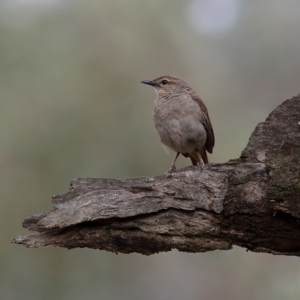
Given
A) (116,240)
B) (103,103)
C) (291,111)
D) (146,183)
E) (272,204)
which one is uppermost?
(103,103)

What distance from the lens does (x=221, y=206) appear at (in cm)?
322

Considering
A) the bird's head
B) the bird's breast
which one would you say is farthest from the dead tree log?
the bird's head

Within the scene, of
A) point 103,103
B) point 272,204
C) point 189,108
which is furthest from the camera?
point 103,103

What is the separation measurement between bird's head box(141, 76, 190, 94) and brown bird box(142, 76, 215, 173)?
1cm

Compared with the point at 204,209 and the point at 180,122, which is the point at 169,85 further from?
the point at 204,209

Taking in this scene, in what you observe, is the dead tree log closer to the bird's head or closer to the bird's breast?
the bird's breast

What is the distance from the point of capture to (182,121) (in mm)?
4836

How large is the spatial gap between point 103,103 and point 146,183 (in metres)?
4.20

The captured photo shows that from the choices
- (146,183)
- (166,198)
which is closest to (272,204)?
(166,198)

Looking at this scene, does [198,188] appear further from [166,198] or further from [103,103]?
[103,103]

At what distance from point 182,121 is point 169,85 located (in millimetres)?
689

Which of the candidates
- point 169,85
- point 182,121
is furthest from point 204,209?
point 169,85

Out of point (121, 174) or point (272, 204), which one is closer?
point (272, 204)

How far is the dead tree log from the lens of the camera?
3070 mm
